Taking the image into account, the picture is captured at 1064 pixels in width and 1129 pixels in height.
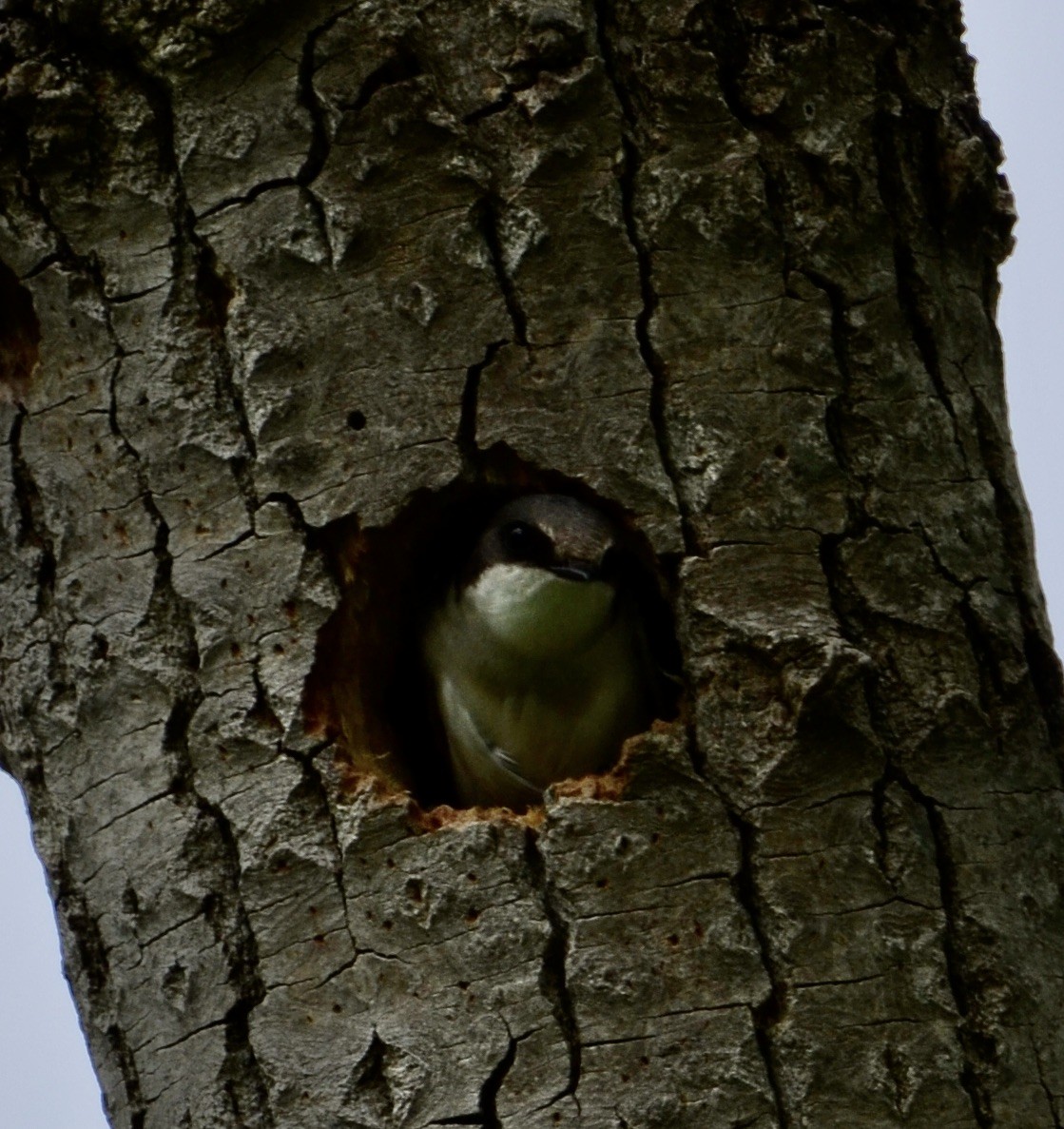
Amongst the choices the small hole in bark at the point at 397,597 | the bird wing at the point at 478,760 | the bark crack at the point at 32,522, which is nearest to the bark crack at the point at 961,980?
the small hole in bark at the point at 397,597

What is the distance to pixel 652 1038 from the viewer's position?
2889mm

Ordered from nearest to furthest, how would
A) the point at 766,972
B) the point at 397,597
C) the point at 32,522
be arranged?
the point at 766,972, the point at 32,522, the point at 397,597

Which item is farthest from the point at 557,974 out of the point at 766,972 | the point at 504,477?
the point at 504,477

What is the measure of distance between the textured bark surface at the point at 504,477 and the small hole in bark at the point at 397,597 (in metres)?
0.03

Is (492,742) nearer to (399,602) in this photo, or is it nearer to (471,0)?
(399,602)

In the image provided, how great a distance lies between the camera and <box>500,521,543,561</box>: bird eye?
3641 mm

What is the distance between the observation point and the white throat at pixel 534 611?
12.7ft

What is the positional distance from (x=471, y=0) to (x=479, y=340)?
2.10ft

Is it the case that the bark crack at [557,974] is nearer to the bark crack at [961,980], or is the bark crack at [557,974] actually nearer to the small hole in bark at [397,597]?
the small hole in bark at [397,597]

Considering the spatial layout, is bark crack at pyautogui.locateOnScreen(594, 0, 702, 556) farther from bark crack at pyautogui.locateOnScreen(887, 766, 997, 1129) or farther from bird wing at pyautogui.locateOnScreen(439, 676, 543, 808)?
bird wing at pyautogui.locateOnScreen(439, 676, 543, 808)

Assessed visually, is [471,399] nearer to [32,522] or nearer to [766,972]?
[32,522]

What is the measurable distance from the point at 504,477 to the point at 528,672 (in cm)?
92

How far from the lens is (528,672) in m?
4.12

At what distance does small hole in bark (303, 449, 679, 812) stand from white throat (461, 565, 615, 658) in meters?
0.08
